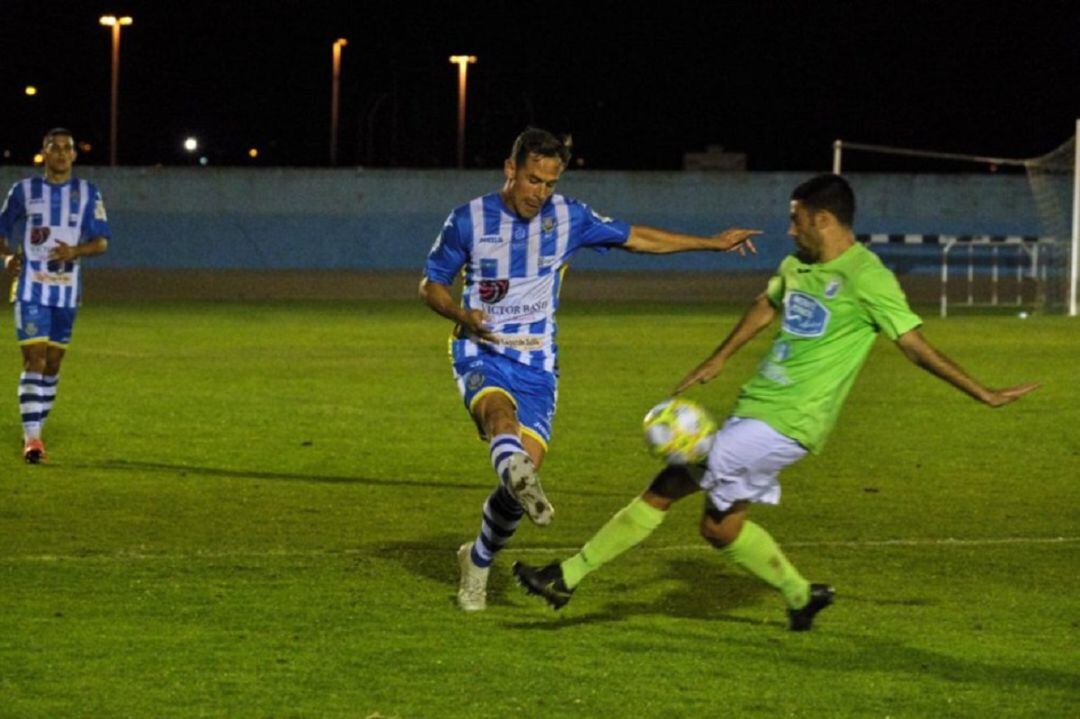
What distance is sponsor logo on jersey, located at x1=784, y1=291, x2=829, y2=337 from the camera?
7.84m

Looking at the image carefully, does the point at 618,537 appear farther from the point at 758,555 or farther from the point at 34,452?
the point at 34,452

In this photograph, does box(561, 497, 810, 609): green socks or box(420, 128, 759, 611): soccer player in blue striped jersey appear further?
box(420, 128, 759, 611): soccer player in blue striped jersey

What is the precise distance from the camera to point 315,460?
14297 millimetres

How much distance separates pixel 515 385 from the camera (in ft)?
28.3

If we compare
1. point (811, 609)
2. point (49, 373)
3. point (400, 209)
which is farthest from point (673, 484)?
point (400, 209)

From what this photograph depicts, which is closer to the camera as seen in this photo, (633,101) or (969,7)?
(969,7)

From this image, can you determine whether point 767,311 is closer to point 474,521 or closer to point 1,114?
point 474,521

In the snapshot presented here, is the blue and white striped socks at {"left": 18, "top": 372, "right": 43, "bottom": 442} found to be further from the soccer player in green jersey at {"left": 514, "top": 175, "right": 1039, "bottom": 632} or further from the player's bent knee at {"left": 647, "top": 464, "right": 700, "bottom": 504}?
the player's bent knee at {"left": 647, "top": 464, "right": 700, "bottom": 504}

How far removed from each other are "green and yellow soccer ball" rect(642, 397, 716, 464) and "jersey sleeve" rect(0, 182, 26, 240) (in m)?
7.42

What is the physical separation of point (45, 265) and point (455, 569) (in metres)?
5.35

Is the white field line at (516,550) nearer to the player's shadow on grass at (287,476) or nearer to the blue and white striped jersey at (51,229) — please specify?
the player's shadow on grass at (287,476)

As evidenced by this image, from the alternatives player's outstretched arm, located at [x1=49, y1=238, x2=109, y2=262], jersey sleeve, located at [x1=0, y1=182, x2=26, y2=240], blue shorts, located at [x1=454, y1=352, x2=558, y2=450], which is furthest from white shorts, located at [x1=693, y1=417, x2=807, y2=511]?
jersey sleeve, located at [x1=0, y1=182, x2=26, y2=240]

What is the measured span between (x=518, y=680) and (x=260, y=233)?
46.2 meters

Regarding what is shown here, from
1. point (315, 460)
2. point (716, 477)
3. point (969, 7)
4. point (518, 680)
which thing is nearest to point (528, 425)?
point (716, 477)
